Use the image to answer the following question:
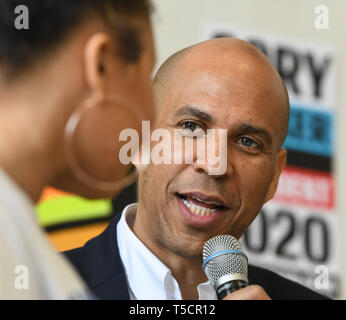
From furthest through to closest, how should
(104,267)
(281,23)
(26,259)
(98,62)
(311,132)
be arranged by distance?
(311,132), (281,23), (104,267), (98,62), (26,259)

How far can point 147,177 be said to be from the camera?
5.33 ft

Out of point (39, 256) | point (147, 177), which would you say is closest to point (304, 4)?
point (147, 177)

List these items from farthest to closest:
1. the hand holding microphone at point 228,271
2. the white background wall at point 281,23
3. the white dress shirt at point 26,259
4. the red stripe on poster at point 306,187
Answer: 1. the red stripe on poster at point 306,187
2. the white background wall at point 281,23
3. the hand holding microphone at point 228,271
4. the white dress shirt at point 26,259

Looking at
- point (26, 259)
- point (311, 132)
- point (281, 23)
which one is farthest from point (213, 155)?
point (311, 132)

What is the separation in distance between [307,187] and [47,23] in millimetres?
2539

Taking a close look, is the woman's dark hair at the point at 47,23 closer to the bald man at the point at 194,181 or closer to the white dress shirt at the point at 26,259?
the white dress shirt at the point at 26,259

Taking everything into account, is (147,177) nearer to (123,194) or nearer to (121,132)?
(123,194)

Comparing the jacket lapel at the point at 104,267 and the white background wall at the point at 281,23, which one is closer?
the jacket lapel at the point at 104,267

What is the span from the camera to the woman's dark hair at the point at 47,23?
0.88 metres

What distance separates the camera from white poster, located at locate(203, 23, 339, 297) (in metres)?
3.06

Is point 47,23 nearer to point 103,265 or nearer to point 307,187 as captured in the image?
point 103,265

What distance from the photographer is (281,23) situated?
285 cm

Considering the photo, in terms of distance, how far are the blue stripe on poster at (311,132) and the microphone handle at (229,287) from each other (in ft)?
6.33

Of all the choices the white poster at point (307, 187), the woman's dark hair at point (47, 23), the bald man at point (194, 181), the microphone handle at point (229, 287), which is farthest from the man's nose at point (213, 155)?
the white poster at point (307, 187)
